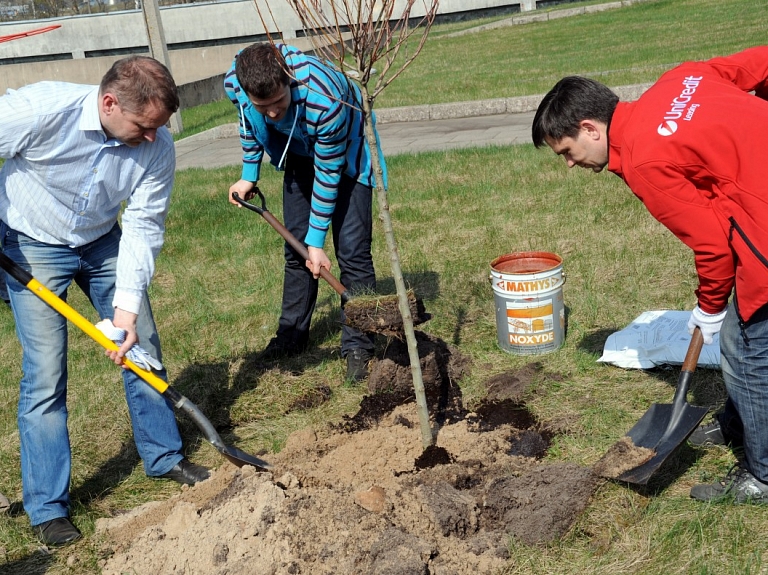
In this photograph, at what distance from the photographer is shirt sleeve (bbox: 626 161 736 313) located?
257cm

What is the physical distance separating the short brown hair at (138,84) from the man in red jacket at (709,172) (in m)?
1.42

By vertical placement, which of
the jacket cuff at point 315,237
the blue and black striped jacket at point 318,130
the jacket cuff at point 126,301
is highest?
the blue and black striped jacket at point 318,130

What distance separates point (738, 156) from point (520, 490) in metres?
1.50

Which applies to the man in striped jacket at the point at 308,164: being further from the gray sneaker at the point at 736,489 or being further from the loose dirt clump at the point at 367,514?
the gray sneaker at the point at 736,489

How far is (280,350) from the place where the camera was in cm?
491

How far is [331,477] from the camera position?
3471 mm

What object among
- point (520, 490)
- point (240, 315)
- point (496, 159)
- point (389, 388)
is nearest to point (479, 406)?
point (389, 388)

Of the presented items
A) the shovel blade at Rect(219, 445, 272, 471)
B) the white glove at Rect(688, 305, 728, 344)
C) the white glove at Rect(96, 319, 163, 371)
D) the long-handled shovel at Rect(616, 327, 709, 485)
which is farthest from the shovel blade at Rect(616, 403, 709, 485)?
the white glove at Rect(96, 319, 163, 371)

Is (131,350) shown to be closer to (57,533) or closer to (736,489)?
(57,533)

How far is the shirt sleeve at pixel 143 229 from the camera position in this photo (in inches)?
129

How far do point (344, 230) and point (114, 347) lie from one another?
1603 millimetres

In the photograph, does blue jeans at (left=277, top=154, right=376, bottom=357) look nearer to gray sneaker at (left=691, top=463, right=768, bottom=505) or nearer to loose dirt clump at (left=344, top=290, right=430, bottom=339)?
loose dirt clump at (left=344, top=290, right=430, bottom=339)

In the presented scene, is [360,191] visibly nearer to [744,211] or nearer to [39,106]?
[39,106]

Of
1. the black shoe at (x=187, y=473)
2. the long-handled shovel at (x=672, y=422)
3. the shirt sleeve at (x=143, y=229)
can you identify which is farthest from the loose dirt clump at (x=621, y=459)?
the shirt sleeve at (x=143, y=229)
